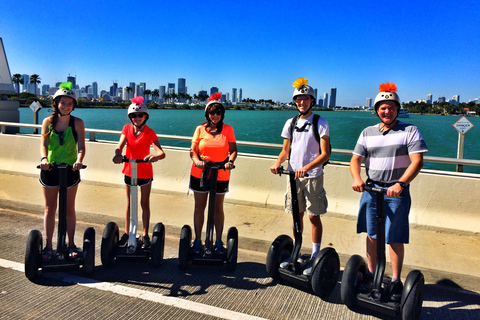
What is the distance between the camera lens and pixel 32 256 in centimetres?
404

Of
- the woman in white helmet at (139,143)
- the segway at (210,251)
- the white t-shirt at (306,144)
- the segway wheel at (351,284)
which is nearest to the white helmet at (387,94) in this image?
the white t-shirt at (306,144)

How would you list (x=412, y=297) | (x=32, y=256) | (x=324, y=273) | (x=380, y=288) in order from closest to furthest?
(x=412, y=297) < (x=380, y=288) < (x=324, y=273) < (x=32, y=256)

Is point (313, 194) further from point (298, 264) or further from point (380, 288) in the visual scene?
point (380, 288)

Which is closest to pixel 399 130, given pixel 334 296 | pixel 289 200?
pixel 289 200

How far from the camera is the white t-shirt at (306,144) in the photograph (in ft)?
13.7

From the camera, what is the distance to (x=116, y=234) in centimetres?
469

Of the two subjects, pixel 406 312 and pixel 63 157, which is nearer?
pixel 406 312

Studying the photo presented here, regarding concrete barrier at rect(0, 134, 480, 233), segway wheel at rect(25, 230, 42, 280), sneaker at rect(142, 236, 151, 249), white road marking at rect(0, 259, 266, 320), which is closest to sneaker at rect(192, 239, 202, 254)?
sneaker at rect(142, 236, 151, 249)

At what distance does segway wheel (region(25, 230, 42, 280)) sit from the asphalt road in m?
0.11

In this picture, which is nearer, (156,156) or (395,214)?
(395,214)

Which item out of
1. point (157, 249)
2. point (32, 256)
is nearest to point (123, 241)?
point (157, 249)

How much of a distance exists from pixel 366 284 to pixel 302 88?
6.91ft

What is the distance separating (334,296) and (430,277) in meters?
1.23

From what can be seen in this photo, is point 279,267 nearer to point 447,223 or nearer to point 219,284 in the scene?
point 219,284
